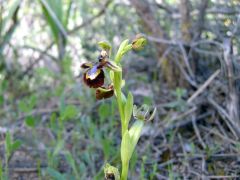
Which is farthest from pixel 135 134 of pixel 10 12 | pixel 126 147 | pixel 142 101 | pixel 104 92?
pixel 10 12

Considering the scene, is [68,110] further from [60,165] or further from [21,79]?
[21,79]

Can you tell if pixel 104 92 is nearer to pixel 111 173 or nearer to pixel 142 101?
pixel 111 173

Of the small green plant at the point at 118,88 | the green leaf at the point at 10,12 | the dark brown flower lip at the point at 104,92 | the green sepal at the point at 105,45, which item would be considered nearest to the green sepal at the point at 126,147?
the small green plant at the point at 118,88

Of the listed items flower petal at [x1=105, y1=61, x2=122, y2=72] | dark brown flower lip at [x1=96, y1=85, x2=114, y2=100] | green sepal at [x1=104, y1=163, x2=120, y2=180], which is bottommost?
green sepal at [x1=104, y1=163, x2=120, y2=180]

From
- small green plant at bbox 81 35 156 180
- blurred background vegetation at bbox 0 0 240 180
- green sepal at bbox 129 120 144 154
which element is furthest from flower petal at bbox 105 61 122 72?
blurred background vegetation at bbox 0 0 240 180

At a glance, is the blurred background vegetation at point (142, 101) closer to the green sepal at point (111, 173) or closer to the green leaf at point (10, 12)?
the green leaf at point (10, 12)

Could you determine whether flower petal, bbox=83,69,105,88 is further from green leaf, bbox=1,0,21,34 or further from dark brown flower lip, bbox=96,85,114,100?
green leaf, bbox=1,0,21,34
